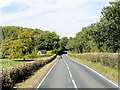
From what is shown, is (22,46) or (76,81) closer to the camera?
(76,81)

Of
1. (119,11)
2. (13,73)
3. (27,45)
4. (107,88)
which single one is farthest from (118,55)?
(27,45)

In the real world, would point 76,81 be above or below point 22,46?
below

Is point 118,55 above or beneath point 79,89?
above

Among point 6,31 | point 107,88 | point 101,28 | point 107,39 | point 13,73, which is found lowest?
point 107,88

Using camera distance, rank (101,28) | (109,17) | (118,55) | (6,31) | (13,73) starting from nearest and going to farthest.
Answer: (13,73)
(118,55)
(109,17)
(101,28)
(6,31)

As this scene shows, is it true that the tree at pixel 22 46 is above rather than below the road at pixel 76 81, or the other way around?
above

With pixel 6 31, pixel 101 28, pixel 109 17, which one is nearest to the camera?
pixel 109 17

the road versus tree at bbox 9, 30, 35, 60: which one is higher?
tree at bbox 9, 30, 35, 60

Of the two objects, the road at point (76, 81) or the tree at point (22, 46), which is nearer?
→ the road at point (76, 81)

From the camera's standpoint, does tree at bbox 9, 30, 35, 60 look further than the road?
Yes

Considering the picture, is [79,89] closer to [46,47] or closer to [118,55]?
[118,55]

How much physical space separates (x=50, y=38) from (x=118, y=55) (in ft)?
372

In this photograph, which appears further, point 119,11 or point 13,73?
point 119,11

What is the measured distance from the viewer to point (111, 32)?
99.8 ft
